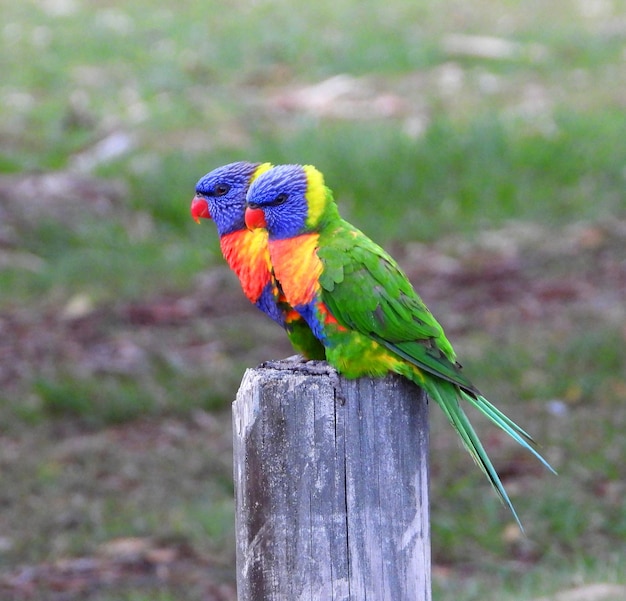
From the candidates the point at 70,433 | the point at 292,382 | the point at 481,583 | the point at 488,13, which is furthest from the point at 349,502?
the point at 488,13

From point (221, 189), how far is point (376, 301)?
2.64ft

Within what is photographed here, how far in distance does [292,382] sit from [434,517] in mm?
2842

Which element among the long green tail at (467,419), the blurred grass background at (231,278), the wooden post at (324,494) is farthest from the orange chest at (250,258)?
the blurred grass background at (231,278)

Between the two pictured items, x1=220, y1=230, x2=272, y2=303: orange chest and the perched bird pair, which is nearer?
the perched bird pair

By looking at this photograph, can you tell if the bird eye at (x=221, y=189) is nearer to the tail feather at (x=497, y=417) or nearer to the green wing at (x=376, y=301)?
the green wing at (x=376, y=301)

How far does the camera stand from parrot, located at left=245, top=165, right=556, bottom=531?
8.80 feet

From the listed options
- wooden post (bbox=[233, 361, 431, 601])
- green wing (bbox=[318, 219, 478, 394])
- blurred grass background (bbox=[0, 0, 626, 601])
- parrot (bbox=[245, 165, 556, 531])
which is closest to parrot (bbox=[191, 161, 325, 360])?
parrot (bbox=[245, 165, 556, 531])

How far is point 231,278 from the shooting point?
792 cm

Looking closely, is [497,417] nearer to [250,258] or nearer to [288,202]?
[288,202]

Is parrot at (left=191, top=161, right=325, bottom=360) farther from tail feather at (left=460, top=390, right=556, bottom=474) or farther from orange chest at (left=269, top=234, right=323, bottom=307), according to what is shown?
tail feather at (left=460, top=390, right=556, bottom=474)

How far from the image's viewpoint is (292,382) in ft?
7.73

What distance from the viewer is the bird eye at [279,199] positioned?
9.75ft

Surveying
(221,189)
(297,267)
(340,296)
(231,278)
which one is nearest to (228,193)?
(221,189)

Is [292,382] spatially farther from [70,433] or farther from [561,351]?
[561,351]
